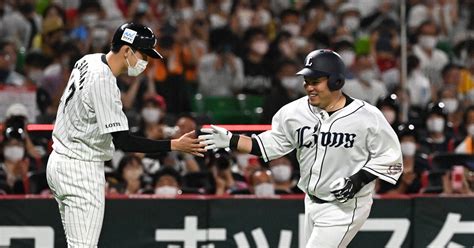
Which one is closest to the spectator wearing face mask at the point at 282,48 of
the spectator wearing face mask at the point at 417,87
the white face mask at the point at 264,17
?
the white face mask at the point at 264,17

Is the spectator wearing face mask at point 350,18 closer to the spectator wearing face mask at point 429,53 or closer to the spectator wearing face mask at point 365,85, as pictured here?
the spectator wearing face mask at point 429,53

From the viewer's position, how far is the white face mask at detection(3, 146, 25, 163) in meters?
10.7

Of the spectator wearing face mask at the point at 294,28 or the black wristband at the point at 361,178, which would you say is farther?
the spectator wearing face mask at the point at 294,28

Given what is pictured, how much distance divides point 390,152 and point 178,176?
3524 mm

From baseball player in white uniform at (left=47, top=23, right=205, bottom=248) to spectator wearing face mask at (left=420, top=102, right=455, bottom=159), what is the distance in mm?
5680

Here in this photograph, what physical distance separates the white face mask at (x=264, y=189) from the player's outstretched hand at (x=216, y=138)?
2845 mm

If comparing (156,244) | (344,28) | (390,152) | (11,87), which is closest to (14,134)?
(11,87)

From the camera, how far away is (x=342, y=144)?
7.28 meters

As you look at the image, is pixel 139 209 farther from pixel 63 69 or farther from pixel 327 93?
pixel 63 69

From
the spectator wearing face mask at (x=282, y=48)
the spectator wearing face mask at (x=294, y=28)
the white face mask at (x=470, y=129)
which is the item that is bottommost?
the white face mask at (x=470, y=129)

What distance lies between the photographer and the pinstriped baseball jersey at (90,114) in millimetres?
7016

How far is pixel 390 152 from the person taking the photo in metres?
7.31

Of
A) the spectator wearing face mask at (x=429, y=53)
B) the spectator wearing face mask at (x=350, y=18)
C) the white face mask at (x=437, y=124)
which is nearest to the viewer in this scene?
the white face mask at (x=437, y=124)

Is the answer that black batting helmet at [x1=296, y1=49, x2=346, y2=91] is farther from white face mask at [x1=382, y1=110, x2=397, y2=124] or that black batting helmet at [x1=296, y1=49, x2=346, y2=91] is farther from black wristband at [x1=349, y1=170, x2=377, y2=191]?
white face mask at [x1=382, y1=110, x2=397, y2=124]
